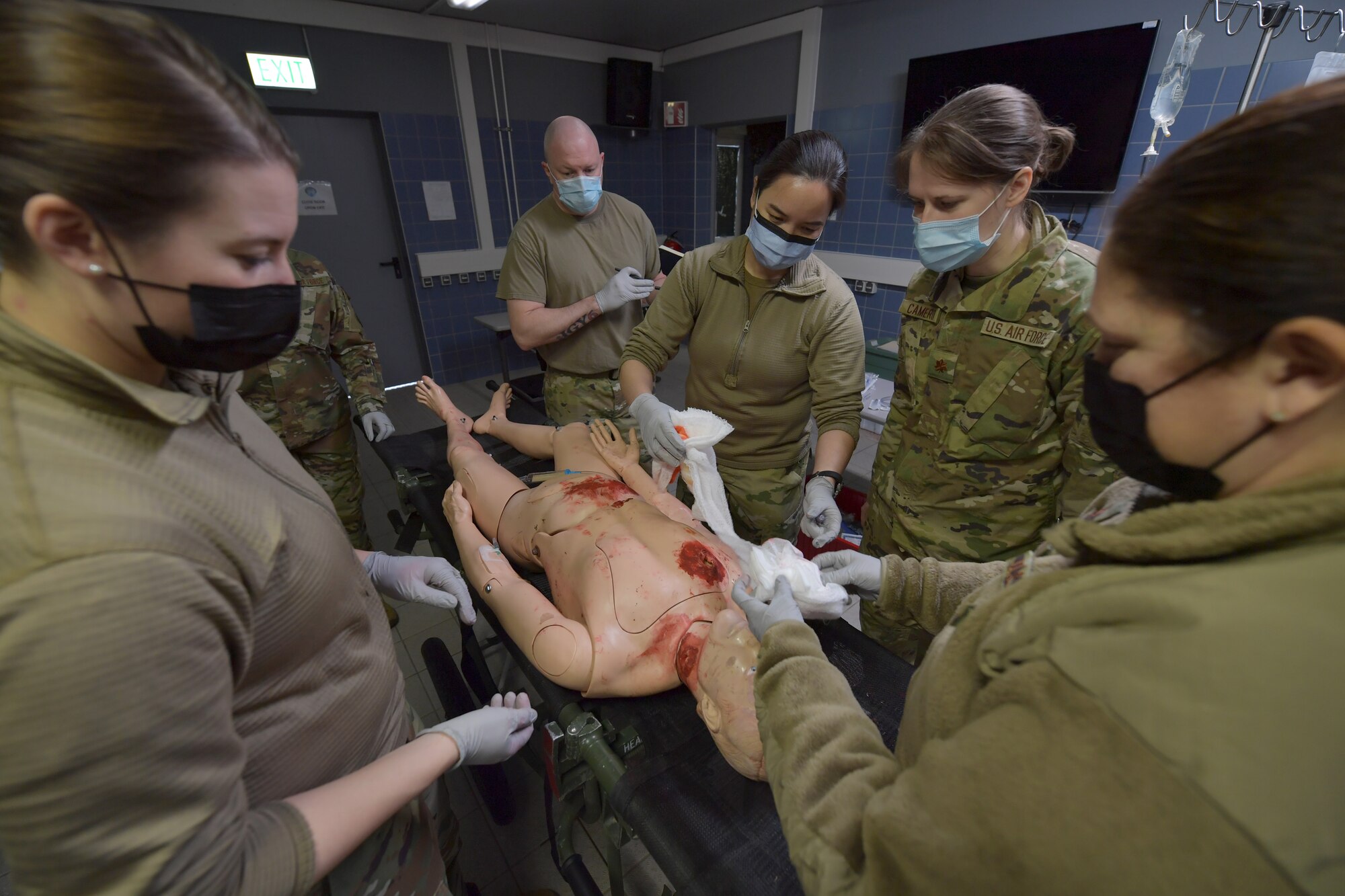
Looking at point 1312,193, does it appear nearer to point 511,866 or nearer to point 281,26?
point 511,866

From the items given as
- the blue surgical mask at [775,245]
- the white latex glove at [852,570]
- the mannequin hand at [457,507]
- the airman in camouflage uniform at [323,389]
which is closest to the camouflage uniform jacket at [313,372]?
the airman in camouflage uniform at [323,389]

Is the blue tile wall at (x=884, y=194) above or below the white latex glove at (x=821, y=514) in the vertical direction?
above

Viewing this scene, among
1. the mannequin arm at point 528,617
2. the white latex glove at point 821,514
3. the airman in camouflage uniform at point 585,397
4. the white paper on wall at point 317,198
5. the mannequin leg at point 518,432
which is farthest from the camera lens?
the white paper on wall at point 317,198

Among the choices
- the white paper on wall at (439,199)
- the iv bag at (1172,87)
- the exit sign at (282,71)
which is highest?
the exit sign at (282,71)

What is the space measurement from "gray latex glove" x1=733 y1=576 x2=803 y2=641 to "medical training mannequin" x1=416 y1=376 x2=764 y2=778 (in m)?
0.17

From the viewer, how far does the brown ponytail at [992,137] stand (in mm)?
1364

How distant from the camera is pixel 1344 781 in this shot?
1.21 ft

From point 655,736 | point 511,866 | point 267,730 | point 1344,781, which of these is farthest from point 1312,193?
point 511,866

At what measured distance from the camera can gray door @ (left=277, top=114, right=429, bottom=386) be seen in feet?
16.5

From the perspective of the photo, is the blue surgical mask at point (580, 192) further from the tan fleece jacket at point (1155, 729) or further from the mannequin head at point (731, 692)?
the tan fleece jacket at point (1155, 729)

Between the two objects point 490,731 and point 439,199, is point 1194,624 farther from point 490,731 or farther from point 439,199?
point 439,199

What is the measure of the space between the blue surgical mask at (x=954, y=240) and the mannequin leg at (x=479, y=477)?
1641mm

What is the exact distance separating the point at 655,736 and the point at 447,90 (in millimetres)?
6117

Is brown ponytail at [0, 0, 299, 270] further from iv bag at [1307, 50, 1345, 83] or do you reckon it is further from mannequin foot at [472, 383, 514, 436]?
iv bag at [1307, 50, 1345, 83]
